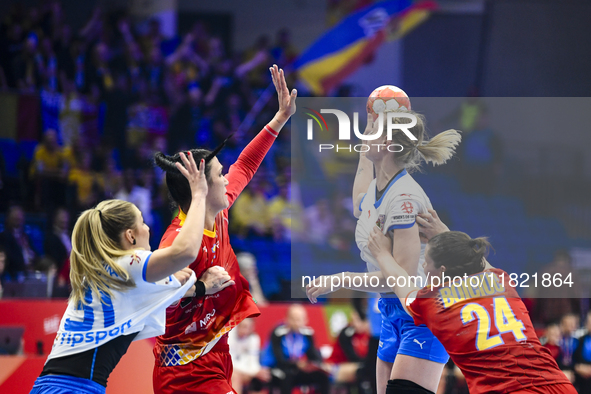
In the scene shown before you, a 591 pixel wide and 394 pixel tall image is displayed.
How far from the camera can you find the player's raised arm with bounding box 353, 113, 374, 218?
13.1ft

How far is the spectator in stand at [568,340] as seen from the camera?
6.97 m

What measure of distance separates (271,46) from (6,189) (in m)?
6.59

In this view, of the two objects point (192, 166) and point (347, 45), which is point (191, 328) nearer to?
point (192, 166)

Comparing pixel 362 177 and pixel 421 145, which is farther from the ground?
pixel 421 145

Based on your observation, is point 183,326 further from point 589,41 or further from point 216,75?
point 216,75

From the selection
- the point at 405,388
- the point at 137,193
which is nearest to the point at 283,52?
the point at 137,193

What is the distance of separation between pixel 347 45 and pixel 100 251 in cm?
1008

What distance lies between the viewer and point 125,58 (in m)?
11.6

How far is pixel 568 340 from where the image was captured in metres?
6.97

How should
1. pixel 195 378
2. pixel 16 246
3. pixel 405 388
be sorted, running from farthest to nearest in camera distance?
pixel 16 246 → pixel 405 388 → pixel 195 378

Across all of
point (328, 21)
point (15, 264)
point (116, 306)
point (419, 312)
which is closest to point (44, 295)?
point (15, 264)

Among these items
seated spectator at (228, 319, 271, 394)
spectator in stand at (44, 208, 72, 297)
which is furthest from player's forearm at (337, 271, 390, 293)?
spectator in stand at (44, 208, 72, 297)

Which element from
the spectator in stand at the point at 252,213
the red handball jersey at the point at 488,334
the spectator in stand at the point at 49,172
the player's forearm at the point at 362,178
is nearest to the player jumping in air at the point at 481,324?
the red handball jersey at the point at 488,334

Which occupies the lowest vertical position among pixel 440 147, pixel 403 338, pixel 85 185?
pixel 403 338
